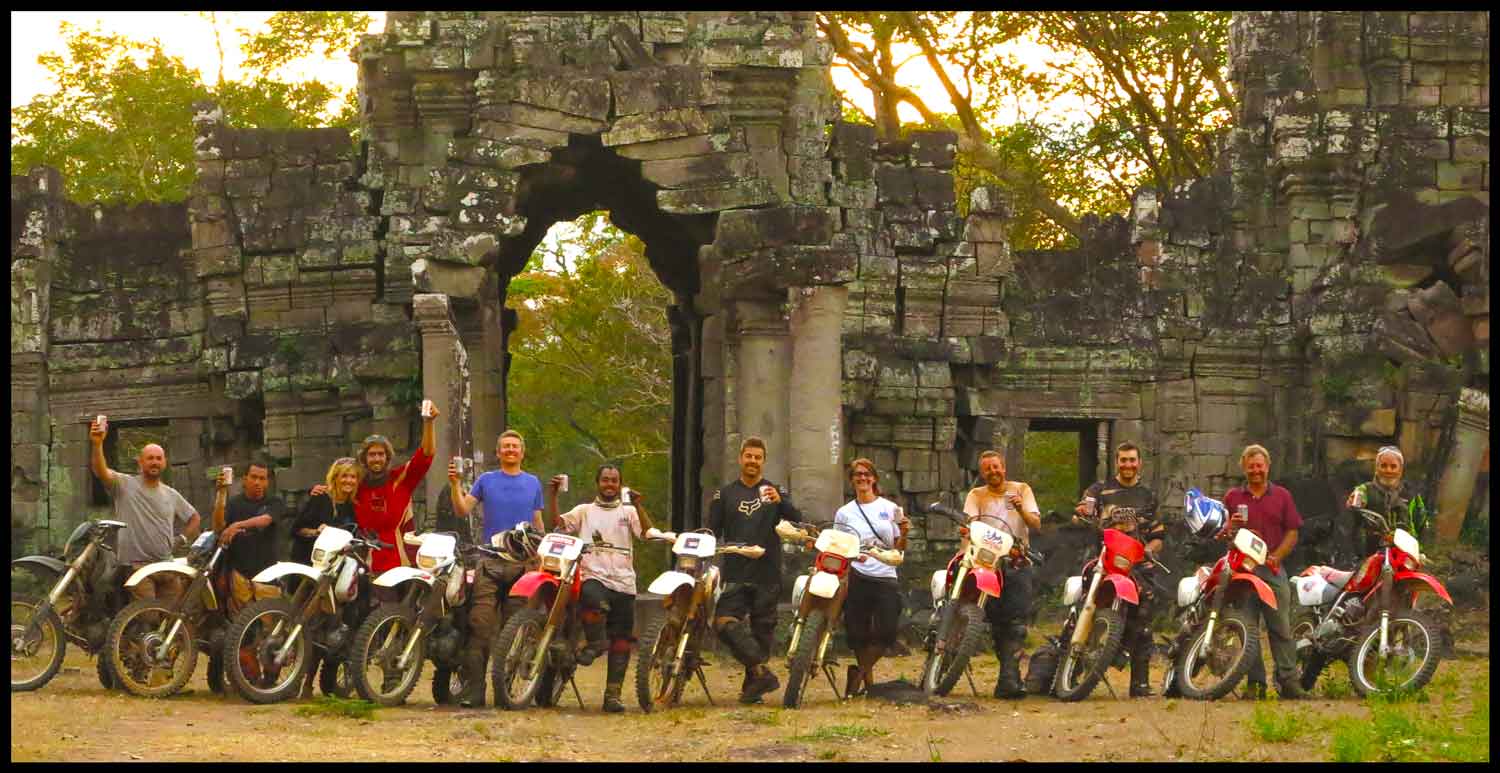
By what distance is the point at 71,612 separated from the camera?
50.4 feet

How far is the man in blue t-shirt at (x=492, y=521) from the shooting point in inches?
595

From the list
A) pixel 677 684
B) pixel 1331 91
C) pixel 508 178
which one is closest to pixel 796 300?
pixel 508 178

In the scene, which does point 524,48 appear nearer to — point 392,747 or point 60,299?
point 60,299

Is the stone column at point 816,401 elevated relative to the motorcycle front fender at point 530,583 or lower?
elevated

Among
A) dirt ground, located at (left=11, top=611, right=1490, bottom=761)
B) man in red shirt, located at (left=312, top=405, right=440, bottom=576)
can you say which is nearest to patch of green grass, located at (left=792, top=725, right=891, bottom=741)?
dirt ground, located at (left=11, top=611, right=1490, bottom=761)

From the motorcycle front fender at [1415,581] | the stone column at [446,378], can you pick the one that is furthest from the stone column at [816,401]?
the motorcycle front fender at [1415,581]

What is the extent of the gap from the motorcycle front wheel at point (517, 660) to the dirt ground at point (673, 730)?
16 centimetres

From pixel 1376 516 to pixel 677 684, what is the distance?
425 centimetres

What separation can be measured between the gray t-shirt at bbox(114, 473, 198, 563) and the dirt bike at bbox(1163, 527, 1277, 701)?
6.21 metres

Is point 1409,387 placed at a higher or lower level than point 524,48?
lower

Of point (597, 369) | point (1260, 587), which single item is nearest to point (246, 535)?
point (1260, 587)

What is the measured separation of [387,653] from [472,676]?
53cm

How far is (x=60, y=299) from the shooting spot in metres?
24.0

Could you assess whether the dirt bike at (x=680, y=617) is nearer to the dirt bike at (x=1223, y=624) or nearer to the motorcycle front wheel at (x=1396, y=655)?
the dirt bike at (x=1223, y=624)
